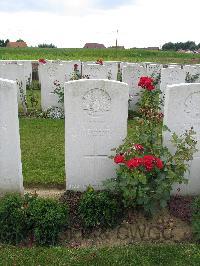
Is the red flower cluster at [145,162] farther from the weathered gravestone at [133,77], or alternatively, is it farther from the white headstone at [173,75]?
the weathered gravestone at [133,77]

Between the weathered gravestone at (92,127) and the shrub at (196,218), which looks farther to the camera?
the weathered gravestone at (92,127)

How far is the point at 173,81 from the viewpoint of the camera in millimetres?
10797

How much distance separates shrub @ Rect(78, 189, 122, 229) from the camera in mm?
4852

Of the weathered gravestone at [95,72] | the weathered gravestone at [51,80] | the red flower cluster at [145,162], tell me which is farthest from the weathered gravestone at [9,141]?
the weathered gravestone at [95,72]

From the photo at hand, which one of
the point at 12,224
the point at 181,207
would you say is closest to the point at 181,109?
the point at 181,207

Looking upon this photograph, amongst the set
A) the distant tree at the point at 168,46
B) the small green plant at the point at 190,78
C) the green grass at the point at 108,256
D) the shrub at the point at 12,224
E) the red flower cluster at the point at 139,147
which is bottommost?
the green grass at the point at 108,256

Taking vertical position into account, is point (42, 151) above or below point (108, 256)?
above

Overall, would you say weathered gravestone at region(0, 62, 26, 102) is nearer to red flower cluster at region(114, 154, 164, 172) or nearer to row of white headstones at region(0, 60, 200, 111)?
row of white headstones at region(0, 60, 200, 111)

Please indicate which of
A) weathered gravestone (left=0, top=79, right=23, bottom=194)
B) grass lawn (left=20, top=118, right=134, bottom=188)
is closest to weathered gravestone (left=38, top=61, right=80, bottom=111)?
grass lawn (left=20, top=118, right=134, bottom=188)

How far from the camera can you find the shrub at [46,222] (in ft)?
15.2

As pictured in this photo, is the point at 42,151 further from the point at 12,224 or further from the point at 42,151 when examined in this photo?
the point at 12,224

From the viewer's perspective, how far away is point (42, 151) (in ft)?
25.2

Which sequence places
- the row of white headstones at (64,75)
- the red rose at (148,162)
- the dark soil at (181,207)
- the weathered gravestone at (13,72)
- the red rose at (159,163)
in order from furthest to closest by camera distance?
the weathered gravestone at (13,72) < the row of white headstones at (64,75) < the dark soil at (181,207) < the red rose at (159,163) < the red rose at (148,162)

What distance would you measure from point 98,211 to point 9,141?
1525 mm
